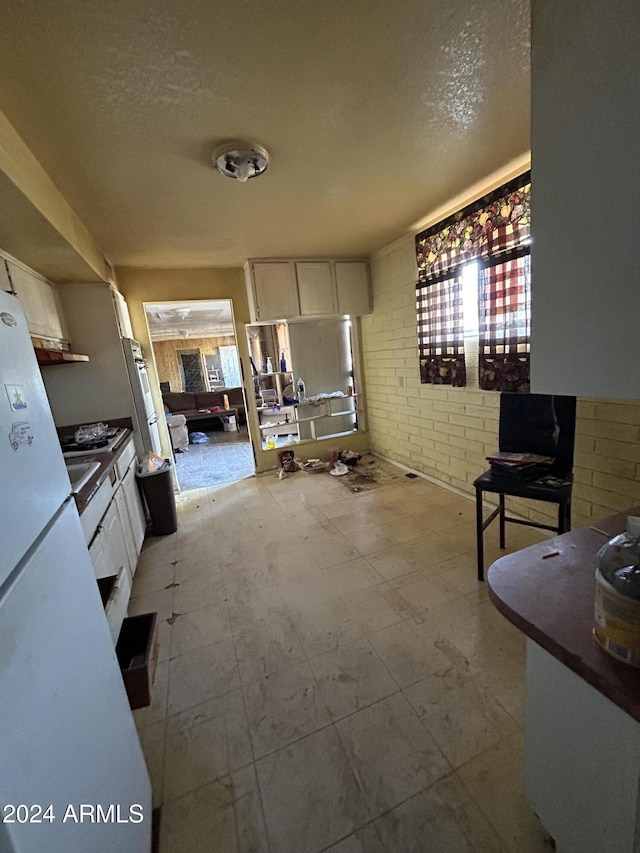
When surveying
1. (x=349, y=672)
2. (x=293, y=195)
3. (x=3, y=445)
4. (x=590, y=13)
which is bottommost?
(x=349, y=672)

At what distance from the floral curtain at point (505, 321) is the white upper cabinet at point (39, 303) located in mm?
2950

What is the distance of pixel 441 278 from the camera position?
2.91 m

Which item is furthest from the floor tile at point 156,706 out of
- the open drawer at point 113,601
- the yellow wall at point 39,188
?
the yellow wall at point 39,188

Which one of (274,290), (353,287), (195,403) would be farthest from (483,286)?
(195,403)

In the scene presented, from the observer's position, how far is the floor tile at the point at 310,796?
Result: 1.03m

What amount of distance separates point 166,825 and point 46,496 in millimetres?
1148

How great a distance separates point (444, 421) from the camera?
10.6ft

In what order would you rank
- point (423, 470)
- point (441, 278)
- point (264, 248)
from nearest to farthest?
point (441, 278)
point (264, 248)
point (423, 470)

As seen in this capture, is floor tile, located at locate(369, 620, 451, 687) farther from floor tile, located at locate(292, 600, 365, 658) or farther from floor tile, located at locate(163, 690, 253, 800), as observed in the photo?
floor tile, located at locate(163, 690, 253, 800)

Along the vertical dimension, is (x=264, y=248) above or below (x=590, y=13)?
above

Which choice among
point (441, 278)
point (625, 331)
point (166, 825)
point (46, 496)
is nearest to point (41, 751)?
point (46, 496)

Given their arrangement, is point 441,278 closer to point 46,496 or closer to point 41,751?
point 46,496

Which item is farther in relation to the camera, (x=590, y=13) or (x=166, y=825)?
(x=166, y=825)

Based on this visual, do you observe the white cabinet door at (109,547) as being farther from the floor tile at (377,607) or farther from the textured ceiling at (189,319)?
the textured ceiling at (189,319)
